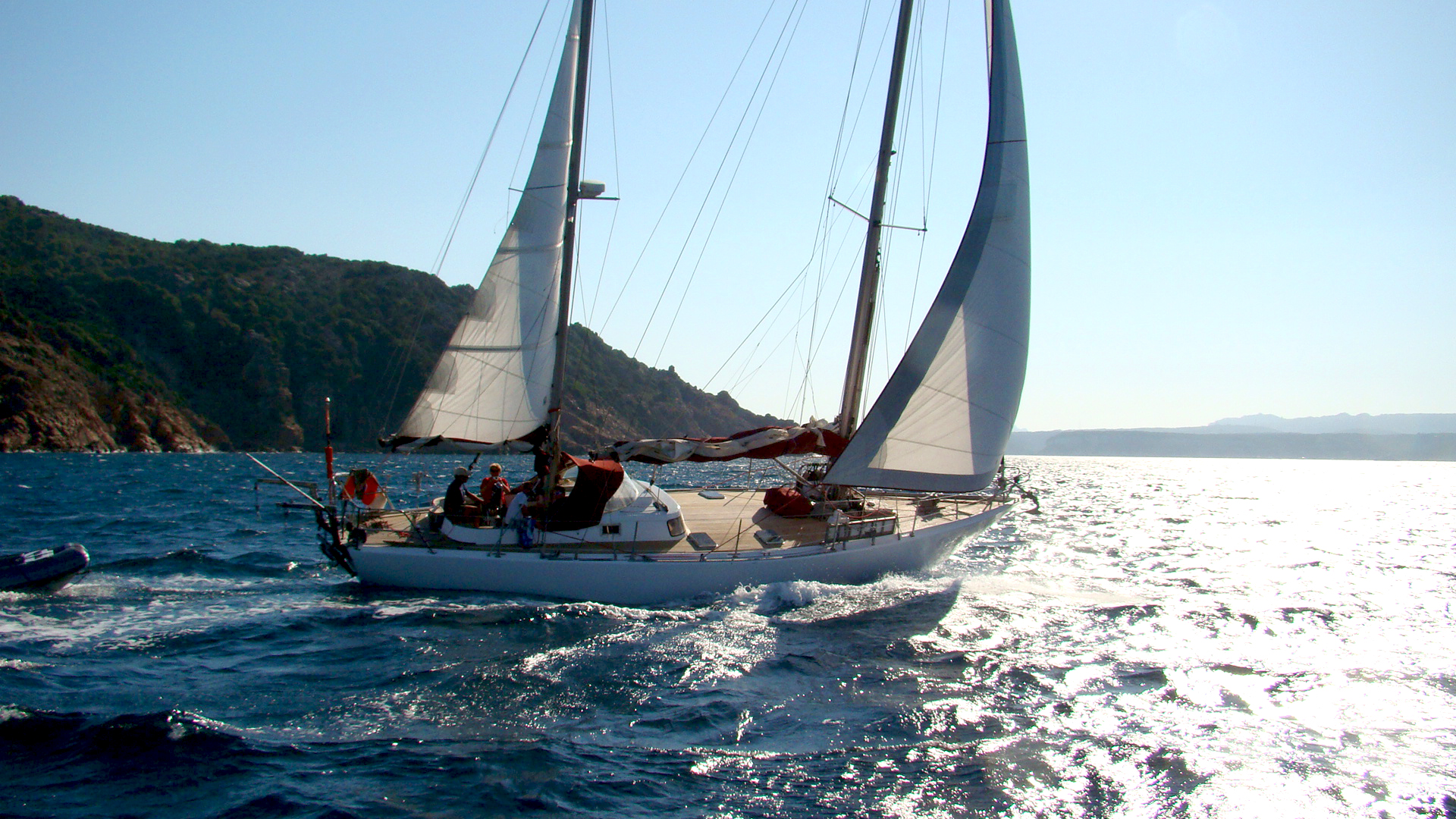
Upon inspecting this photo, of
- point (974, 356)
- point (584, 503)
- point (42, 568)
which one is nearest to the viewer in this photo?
point (42, 568)

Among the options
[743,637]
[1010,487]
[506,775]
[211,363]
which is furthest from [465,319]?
[211,363]

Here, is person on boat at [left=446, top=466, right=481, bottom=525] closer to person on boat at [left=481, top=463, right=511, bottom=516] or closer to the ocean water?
person on boat at [left=481, top=463, right=511, bottom=516]

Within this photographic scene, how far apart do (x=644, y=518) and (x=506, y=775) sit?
23.3 ft

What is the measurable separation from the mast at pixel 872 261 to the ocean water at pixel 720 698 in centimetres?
377

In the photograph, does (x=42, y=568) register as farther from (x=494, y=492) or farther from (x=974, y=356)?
(x=974, y=356)

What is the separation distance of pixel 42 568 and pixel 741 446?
1116cm

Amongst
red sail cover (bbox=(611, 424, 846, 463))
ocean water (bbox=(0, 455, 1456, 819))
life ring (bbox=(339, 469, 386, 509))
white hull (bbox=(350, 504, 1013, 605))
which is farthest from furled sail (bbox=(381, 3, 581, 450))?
ocean water (bbox=(0, 455, 1456, 819))

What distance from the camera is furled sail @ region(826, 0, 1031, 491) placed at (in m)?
14.1

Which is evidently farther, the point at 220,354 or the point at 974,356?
the point at 220,354

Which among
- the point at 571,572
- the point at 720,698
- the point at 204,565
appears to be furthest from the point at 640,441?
the point at 204,565

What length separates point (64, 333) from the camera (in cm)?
6712

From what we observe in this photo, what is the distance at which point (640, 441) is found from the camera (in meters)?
14.9

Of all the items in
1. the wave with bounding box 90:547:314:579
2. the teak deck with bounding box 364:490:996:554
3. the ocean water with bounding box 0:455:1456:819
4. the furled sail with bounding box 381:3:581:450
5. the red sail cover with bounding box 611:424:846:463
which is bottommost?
the ocean water with bounding box 0:455:1456:819

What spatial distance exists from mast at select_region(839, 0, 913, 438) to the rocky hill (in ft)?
166
